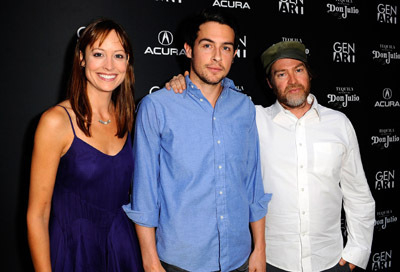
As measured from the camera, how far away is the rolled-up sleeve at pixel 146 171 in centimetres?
155

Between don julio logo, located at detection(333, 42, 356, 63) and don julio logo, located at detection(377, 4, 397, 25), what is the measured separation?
20.2 inches

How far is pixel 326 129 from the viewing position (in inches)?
77.8

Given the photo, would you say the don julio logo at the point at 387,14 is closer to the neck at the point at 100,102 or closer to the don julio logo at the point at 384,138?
the don julio logo at the point at 384,138

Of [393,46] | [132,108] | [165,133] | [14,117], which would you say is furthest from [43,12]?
[393,46]

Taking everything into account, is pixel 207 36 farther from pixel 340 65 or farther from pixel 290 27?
pixel 340 65

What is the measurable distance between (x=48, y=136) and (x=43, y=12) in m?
1.15

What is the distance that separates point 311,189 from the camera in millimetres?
1894

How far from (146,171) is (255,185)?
681 millimetres

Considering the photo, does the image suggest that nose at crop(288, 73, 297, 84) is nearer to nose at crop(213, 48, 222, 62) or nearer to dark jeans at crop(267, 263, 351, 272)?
nose at crop(213, 48, 222, 62)

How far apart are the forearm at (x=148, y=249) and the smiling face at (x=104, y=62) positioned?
77 centimetres

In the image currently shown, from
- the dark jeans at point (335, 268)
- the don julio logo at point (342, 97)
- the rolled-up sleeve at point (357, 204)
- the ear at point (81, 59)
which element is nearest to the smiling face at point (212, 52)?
the ear at point (81, 59)

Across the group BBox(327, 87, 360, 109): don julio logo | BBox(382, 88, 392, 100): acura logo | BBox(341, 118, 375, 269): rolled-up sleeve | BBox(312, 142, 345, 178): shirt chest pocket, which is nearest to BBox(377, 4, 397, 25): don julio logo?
BBox(382, 88, 392, 100): acura logo

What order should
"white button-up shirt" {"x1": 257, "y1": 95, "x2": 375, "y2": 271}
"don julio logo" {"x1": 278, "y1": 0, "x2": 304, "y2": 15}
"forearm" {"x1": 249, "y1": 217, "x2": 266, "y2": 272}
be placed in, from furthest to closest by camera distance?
"don julio logo" {"x1": 278, "y1": 0, "x2": 304, "y2": 15} → "white button-up shirt" {"x1": 257, "y1": 95, "x2": 375, "y2": 271} → "forearm" {"x1": 249, "y1": 217, "x2": 266, "y2": 272}

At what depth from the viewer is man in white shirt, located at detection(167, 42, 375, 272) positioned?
6.17 ft
